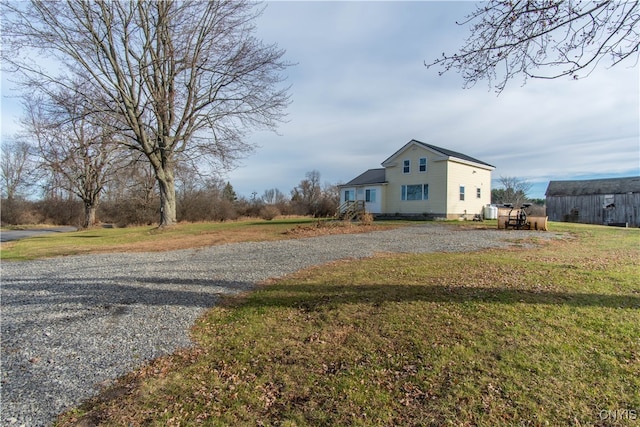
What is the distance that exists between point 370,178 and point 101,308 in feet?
78.8

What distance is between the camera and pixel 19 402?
2785 millimetres

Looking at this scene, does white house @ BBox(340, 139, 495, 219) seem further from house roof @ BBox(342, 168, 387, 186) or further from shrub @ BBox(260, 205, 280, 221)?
shrub @ BBox(260, 205, 280, 221)

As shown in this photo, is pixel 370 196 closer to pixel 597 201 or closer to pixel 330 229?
pixel 330 229

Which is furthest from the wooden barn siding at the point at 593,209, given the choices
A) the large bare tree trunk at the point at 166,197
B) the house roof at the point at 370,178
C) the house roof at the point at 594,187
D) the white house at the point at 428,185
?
the large bare tree trunk at the point at 166,197

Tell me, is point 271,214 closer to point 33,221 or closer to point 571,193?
point 33,221

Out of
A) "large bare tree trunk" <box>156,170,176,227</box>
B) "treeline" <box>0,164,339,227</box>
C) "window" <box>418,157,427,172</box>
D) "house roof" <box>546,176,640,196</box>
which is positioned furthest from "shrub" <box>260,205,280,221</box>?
"house roof" <box>546,176,640,196</box>

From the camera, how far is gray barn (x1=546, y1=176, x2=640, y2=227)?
29.3 m

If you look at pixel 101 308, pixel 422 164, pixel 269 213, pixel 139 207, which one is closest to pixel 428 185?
pixel 422 164

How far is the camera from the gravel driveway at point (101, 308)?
308 centimetres

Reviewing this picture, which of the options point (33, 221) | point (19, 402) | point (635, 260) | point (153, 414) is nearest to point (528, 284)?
point (635, 260)

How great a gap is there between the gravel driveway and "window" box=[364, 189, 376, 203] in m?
14.7

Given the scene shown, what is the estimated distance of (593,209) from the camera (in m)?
31.4

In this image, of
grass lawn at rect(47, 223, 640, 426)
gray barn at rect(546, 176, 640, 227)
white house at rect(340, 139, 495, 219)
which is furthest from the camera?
gray barn at rect(546, 176, 640, 227)

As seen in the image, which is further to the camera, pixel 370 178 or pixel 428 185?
Result: pixel 370 178
